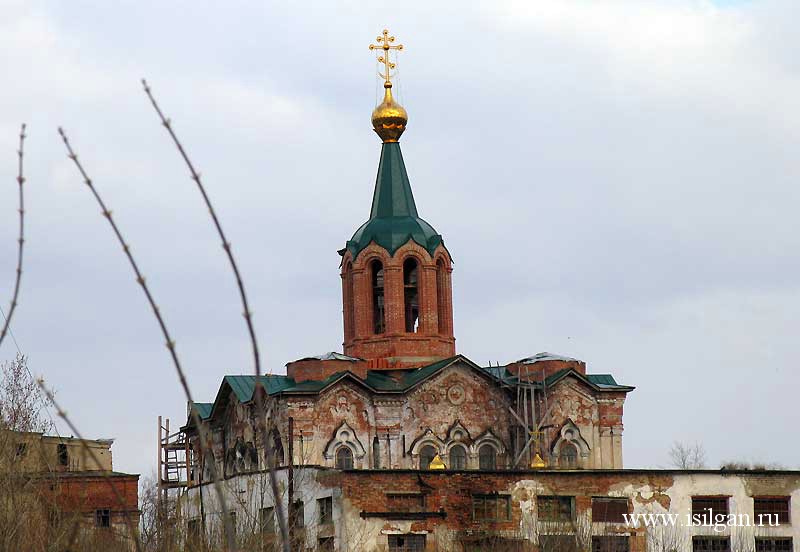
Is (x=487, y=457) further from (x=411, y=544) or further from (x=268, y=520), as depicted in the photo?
(x=268, y=520)

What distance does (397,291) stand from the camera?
40.5 m

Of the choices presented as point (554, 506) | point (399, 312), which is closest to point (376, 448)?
point (399, 312)

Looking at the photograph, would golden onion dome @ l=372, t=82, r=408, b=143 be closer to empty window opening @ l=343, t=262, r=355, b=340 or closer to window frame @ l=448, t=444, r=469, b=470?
empty window opening @ l=343, t=262, r=355, b=340

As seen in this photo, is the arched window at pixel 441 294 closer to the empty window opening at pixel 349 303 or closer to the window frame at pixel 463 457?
the empty window opening at pixel 349 303

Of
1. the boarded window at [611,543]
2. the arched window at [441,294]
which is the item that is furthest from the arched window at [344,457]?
the boarded window at [611,543]

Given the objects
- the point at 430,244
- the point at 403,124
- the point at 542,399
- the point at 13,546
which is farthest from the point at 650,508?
the point at 13,546

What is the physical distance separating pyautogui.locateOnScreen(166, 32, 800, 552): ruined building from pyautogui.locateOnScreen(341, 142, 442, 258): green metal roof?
0.04 meters

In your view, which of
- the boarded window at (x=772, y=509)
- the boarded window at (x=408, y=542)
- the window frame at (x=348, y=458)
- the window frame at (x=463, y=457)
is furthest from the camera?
the window frame at (x=463, y=457)

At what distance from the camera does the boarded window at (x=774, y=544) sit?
114 ft

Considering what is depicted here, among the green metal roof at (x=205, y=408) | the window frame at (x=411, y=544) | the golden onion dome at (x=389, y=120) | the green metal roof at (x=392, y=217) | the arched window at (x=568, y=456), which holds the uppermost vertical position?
the golden onion dome at (x=389, y=120)

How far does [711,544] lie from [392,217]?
13.3m

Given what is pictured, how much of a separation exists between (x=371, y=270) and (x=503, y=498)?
9.15 metres

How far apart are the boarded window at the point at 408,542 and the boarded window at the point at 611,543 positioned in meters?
4.03

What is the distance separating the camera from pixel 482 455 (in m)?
40.3
